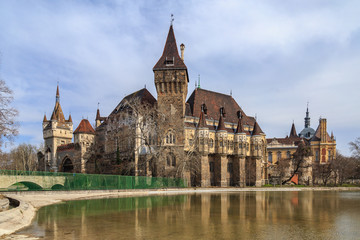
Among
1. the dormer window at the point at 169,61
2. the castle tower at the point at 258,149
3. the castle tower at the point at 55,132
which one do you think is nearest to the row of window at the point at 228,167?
the castle tower at the point at 258,149

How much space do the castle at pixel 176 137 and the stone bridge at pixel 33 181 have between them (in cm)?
1599

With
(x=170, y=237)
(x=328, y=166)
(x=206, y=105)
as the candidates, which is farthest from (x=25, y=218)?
(x=328, y=166)

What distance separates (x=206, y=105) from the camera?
219 feet

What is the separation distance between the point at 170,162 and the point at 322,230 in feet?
141

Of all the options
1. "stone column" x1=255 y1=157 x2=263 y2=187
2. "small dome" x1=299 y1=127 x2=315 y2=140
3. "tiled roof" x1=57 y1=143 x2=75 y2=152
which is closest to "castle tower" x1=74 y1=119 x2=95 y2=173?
"tiled roof" x1=57 y1=143 x2=75 y2=152

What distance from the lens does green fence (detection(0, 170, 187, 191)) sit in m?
31.0

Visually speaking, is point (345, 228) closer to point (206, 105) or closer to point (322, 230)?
point (322, 230)

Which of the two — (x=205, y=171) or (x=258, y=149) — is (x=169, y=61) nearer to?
(x=205, y=171)

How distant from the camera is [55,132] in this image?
93500 mm

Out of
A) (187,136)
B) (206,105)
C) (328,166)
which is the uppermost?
(206,105)

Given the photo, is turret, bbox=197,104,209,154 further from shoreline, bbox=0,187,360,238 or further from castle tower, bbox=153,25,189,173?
shoreline, bbox=0,187,360,238

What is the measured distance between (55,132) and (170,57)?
47336 mm

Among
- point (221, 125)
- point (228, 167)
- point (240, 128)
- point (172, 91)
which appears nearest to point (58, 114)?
point (172, 91)

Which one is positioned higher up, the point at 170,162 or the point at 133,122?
the point at 133,122
